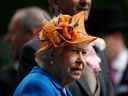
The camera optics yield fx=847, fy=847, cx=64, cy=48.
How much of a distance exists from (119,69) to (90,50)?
357 cm

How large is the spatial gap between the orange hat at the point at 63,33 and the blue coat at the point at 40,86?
17cm

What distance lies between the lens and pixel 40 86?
5703mm

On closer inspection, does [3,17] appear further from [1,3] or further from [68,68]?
[68,68]

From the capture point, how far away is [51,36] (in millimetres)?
5812

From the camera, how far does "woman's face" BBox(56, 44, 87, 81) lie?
5.79m

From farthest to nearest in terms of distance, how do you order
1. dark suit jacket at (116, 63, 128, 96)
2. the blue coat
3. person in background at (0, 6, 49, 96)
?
dark suit jacket at (116, 63, 128, 96), person in background at (0, 6, 49, 96), the blue coat

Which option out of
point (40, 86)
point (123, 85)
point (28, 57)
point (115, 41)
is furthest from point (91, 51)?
point (115, 41)

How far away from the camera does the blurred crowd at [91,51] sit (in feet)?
21.5

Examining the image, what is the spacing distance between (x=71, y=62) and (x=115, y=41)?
4.78 meters

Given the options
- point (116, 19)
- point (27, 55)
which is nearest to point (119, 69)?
point (116, 19)

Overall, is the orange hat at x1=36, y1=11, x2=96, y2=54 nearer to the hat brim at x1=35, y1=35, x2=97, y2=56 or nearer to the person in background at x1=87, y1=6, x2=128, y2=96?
the hat brim at x1=35, y1=35, x2=97, y2=56

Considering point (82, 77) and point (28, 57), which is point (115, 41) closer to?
point (28, 57)

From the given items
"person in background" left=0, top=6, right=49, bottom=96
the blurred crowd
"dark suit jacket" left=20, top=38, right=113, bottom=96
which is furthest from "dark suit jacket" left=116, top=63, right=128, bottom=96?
"dark suit jacket" left=20, top=38, right=113, bottom=96

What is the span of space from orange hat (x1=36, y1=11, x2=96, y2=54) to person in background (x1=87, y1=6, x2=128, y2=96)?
3.60 meters
